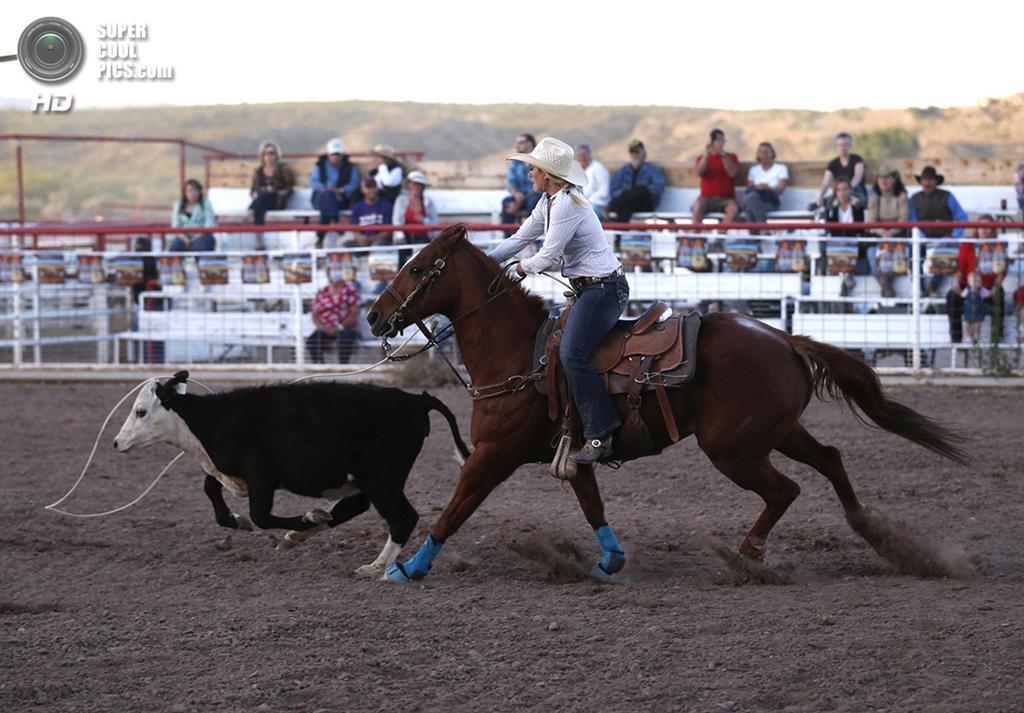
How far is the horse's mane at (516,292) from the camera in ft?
22.6

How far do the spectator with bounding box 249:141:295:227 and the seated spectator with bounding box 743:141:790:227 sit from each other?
6.68m

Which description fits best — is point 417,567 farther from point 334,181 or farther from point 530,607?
point 334,181

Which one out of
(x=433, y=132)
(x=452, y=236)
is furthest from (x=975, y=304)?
(x=433, y=132)

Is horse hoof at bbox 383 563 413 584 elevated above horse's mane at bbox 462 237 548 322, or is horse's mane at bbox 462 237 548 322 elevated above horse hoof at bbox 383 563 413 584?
horse's mane at bbox 462 237 548 322

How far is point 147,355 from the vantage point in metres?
15.9

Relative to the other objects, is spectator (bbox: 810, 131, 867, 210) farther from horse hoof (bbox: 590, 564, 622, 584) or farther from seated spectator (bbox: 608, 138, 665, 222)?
horse hoof (bbox: 590, 564, 622, 584)

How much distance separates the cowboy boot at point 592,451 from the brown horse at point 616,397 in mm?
204

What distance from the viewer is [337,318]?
1467 centimetres

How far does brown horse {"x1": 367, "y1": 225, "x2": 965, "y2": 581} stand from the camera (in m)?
6.55

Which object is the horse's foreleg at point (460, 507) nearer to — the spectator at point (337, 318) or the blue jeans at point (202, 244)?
the spectator at point (337, 318)

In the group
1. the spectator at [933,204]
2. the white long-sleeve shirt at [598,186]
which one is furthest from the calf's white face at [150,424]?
the spectator at [933,204]

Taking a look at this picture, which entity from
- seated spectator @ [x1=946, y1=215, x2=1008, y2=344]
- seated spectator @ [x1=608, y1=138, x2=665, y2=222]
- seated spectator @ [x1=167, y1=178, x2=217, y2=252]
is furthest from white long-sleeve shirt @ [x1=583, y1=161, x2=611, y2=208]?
seated spectator @ [x1=167, y1=178, x2=217, y2=252]

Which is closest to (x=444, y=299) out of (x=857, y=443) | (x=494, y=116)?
(x=857, y=443)

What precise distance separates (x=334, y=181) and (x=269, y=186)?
5.41 feet
